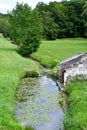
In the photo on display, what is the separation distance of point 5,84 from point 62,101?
5.62 m

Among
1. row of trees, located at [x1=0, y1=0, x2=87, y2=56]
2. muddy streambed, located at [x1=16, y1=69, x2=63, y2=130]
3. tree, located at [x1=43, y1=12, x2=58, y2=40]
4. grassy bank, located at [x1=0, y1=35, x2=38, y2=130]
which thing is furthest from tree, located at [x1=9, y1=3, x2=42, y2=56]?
tree, located at [x1=43, y1=12, x2=58, y2=40]

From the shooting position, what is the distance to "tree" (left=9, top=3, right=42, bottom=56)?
2373 inches

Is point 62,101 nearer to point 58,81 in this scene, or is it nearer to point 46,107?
point 46,107

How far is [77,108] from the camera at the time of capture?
2309cm

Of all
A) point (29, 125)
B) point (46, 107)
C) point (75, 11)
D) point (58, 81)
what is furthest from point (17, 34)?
point (75, 11)

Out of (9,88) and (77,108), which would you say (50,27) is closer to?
(9,88)

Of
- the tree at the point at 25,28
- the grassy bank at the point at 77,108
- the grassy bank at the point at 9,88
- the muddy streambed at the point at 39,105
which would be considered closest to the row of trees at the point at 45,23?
the tree at the point at 25,28

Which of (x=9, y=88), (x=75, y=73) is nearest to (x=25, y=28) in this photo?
(x=75, y=73)

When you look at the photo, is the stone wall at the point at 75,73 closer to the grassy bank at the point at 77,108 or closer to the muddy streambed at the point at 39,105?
the grassy bank at the point at 77,108

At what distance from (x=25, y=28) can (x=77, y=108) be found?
42.2 metres

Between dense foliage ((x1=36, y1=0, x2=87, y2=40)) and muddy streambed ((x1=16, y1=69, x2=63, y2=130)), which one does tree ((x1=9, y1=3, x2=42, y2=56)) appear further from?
dense foliage ((x1=36, y1=0, x2=87, y2=40))

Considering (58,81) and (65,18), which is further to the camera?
(65,18)

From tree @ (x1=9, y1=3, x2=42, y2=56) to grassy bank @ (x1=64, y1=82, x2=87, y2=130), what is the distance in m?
29.7

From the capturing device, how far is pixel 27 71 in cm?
4112
